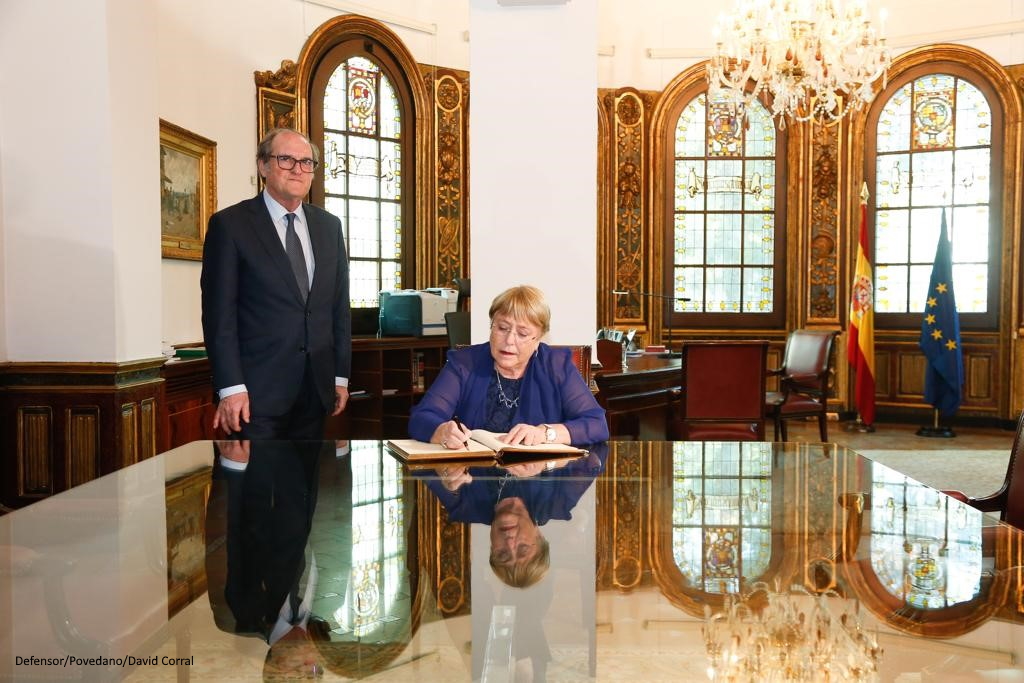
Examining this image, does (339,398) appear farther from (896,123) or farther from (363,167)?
(896,123)

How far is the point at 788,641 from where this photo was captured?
1.05 m

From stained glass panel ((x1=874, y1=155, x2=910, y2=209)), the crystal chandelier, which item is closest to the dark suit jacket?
the crystal chandelier

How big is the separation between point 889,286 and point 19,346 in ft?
27.3

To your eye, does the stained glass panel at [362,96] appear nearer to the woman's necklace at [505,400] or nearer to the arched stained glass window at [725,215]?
the arched stained glass window at [725,215]

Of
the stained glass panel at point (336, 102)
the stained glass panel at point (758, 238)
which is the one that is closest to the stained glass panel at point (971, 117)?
the stained glass panel at point (758, 238)

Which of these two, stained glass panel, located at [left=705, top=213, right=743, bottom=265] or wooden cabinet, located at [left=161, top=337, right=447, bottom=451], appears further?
stained glass panel, located at [left=705, top=213, right=743, bottom=265]

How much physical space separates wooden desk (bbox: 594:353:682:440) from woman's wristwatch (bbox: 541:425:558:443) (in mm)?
2487

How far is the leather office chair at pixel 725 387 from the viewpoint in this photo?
567 centimetres

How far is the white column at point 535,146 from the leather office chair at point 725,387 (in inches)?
77.6

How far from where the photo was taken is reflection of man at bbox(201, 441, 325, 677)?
1066 mm

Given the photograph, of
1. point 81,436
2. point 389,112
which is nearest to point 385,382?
point 389,112

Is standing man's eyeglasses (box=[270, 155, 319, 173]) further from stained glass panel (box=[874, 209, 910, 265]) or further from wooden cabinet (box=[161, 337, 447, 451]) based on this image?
stained glass panel (box=[874, 209, 910, 265])

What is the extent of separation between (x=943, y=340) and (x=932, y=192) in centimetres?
166

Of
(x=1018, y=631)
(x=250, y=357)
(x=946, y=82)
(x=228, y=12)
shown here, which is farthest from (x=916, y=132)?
(x=1018, y=631)
